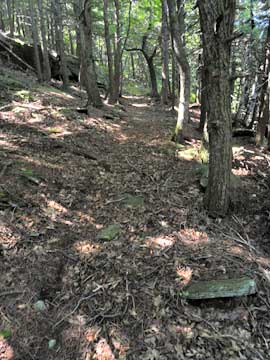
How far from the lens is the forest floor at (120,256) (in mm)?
3088

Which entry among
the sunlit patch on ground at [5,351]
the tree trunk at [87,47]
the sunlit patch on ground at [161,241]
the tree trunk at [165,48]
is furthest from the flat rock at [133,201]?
the tree trunk at [165,48]

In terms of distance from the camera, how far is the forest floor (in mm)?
3088

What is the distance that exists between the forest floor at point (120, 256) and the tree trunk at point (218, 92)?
47 cm

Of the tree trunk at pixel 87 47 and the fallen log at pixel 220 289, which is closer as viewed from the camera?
the fallen log at pixel 220 289

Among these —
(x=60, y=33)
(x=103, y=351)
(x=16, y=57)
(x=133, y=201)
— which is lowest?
(x=103, y=351)

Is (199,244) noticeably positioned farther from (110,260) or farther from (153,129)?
(153,129)

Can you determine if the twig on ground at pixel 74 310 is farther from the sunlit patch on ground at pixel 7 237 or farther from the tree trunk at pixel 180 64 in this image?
the tree trunk at pixel 180 64

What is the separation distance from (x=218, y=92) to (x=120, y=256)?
9.74 feet

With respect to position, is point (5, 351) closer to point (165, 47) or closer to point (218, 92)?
point (218, 92)

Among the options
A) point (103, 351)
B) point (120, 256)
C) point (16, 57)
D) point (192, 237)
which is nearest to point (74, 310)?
point (103, 351)

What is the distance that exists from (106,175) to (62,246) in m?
2.50

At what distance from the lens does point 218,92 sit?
4.47 metres

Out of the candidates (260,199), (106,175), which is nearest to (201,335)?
(260,199)

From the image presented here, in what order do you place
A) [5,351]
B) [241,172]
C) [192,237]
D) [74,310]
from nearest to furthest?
1. [5,351]
2. [74,310]
3. [192,237]
4. [241,172]
